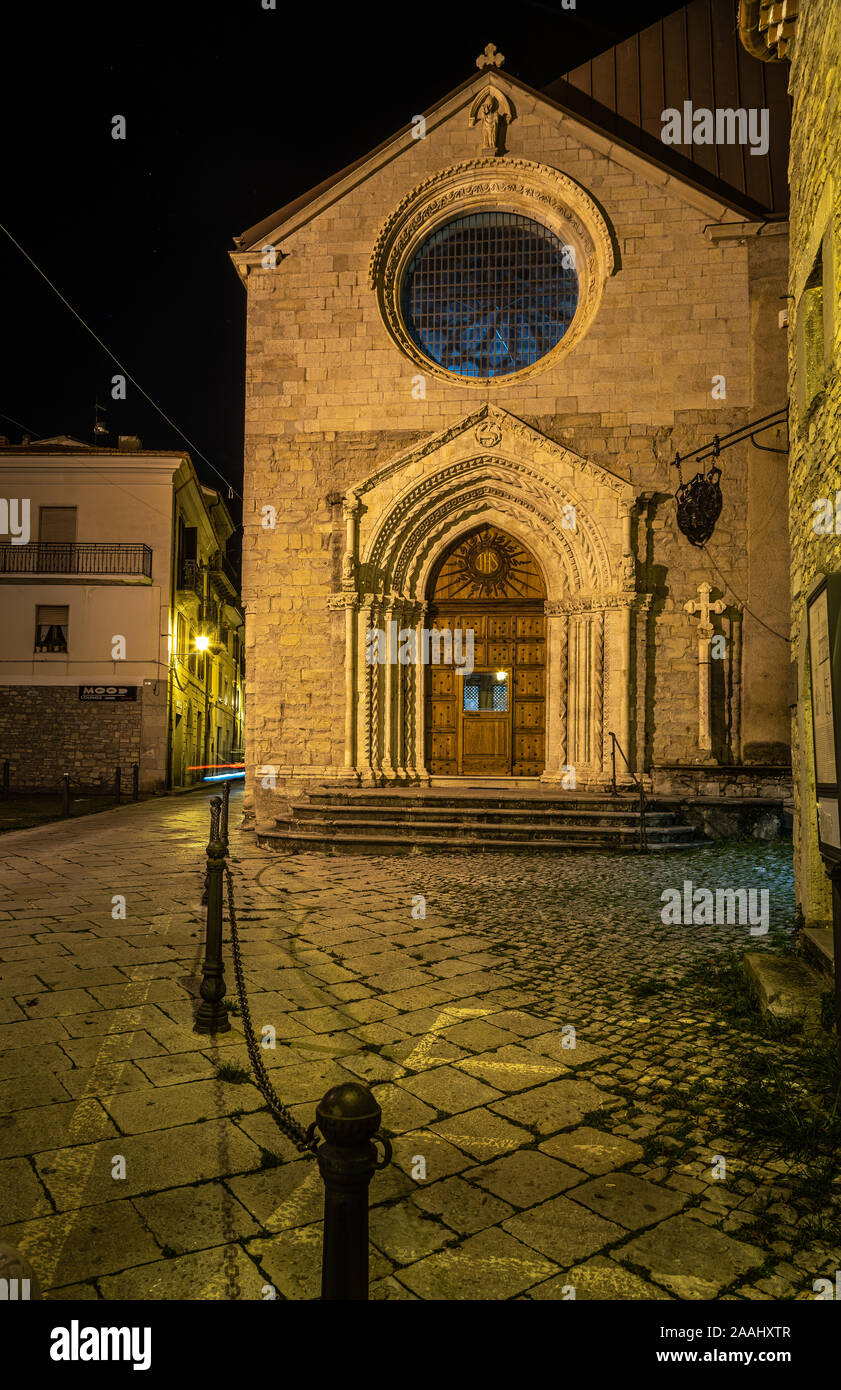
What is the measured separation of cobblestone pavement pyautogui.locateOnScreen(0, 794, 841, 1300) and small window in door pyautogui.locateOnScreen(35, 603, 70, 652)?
17.9m

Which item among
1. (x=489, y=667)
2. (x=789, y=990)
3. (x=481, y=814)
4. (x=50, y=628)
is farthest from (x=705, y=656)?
(x=50, y=628)

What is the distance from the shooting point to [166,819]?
Result: 15.2m

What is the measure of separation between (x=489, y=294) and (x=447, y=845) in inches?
362

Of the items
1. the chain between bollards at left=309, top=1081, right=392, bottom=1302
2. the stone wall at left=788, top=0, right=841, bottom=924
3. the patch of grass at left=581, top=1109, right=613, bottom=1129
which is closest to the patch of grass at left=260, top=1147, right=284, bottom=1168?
the patch of grass at left=581, top=1109, right=613, bottom=1129

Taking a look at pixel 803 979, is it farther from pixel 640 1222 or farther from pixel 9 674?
pixel 9 674

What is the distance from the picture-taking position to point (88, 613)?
77.6 ft

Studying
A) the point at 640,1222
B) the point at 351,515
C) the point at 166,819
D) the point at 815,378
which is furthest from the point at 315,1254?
the point at 166,819

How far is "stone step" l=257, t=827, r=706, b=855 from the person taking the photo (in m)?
10.5

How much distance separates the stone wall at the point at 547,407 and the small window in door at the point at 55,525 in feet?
40.9

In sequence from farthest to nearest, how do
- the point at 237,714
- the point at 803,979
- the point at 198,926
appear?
1. the point at 237,714
2. the point at 198,926
3. the point at 803,979

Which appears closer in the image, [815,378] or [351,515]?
[815,378]

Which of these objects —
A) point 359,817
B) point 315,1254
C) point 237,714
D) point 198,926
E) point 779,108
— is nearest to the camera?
point 315,1254

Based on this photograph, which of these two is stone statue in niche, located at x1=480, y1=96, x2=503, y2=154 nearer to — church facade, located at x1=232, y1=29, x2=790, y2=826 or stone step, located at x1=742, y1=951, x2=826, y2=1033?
church facade, located at x1=232, y1=29, x2=790, y2=826

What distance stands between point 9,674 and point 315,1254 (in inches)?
931
